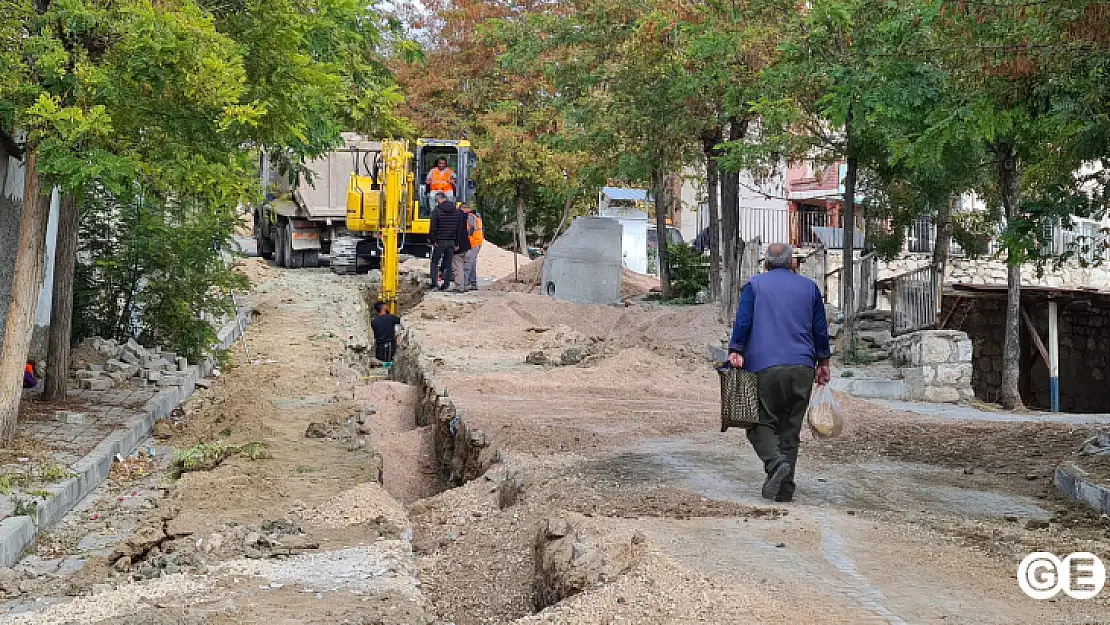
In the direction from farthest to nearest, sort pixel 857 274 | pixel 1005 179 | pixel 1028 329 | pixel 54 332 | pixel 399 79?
pixel 399 79 → pixel 1028 329 → pixel 857 274 → pixel 1005 179 → pixel 54 332

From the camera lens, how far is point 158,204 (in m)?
16.8

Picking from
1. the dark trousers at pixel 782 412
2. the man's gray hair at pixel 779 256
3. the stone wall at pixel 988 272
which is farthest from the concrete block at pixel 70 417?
the stone wall at pixel 988 272

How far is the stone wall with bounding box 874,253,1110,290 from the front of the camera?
104 ft

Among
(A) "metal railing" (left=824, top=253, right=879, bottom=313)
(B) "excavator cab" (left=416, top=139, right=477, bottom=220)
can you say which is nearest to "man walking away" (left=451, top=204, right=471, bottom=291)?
(B) "excavator cab" (left=416, top=139, right=477, bottom=220)

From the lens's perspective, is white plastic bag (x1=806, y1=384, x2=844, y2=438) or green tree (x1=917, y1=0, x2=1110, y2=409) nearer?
white plastic bag (x1=806, y1=384, x2=844, y2=438)

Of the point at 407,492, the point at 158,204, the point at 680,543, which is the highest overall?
the point at 158,204

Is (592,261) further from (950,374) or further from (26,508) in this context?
(26,508)

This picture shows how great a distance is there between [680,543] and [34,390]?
9.69m

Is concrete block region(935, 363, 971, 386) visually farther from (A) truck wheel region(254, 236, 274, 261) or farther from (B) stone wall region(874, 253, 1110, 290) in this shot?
(A) truck wheel region(254, 236, 274, 261)

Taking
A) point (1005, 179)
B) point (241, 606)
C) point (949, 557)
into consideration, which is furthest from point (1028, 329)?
point (241, 606)

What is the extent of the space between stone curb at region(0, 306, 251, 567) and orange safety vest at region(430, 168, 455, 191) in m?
10.7

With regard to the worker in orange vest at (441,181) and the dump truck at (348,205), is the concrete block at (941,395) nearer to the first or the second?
the dump truck at (348,205)

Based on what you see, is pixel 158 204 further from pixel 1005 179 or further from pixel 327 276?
pixel 327 276

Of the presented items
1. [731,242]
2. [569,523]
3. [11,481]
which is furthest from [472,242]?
[569,523]
